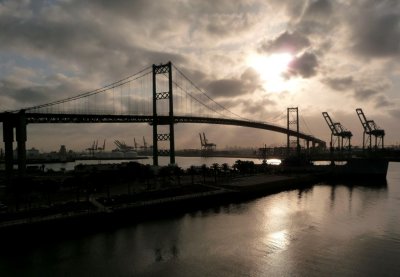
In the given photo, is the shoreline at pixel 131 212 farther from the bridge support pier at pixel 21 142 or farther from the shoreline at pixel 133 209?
the bridge support pier at pixel 21 142

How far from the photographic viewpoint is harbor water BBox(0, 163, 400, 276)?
17.4 meters

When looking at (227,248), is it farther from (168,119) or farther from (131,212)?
(168,119)

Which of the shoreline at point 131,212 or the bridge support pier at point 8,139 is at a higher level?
the bridge support pier at point 8,139

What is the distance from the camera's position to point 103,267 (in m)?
17.7

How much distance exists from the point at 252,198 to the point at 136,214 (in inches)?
658

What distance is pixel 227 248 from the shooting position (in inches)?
816

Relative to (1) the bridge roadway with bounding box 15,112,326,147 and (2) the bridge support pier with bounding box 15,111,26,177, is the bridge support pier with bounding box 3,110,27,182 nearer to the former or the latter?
(2) the bridge support pier with bounding box 15,111,26,177

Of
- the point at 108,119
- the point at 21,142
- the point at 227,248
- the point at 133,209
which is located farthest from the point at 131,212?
the point at 108,119

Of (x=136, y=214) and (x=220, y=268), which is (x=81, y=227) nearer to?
(x=136, y=214)

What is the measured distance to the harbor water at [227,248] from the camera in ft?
57.0

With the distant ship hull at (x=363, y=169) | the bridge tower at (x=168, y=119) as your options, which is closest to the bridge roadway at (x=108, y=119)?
the bridge tower at (x=168, y=119)

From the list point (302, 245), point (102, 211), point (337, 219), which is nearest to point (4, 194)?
point (102, 211)

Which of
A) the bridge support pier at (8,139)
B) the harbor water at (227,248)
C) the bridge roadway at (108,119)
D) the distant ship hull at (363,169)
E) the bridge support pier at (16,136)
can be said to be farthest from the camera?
the distant ship hull at (363,169)

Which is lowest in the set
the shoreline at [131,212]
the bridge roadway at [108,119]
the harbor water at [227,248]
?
the harbor water at [227,248]
